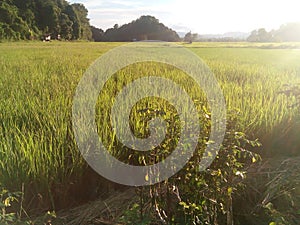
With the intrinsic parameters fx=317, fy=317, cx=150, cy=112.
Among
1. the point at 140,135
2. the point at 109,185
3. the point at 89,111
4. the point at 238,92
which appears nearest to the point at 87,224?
the point at 109,185

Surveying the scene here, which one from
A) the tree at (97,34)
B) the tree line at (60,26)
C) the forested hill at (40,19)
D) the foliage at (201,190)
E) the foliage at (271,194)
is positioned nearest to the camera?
the foliage at (201,190)

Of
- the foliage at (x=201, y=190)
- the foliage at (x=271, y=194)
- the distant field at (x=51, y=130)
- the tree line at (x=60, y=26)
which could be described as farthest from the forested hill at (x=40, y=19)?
the foliage at (x=201, y=190)

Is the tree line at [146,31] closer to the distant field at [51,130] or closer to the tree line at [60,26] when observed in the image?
the tree line at [60,26]

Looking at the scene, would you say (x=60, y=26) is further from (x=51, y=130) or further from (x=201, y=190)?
(x=201, y=190)

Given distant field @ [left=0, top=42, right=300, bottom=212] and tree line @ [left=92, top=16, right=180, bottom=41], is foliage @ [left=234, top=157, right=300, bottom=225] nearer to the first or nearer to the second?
distant field @ [left=0, top=42, right=300, bottom=212]

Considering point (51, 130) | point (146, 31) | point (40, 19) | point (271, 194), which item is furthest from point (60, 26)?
point (271, 194)

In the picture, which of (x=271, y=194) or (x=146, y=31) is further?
(x=146, y=31)

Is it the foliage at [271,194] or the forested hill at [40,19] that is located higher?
the forested hill at [40,19]

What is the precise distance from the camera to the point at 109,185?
4.67 ft

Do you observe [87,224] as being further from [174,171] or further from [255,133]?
[255,133]

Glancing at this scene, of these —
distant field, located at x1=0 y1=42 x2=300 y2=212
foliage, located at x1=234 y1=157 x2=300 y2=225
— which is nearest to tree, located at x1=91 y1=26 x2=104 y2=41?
distant field, located at x1=0 y1=42 x2=300 y2=212

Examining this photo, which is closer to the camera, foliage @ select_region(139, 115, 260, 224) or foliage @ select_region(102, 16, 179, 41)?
foliage @ select_region(139, 115, 260, 224)

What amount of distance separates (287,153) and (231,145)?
2.85ft

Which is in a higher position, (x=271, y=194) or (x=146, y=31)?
(x=146, y=31)
